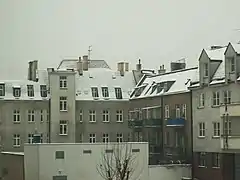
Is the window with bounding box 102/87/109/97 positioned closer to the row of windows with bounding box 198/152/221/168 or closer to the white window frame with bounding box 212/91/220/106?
the row of windows with bounding box 198/152/221/168

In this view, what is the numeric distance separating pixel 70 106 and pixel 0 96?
5.83 meters

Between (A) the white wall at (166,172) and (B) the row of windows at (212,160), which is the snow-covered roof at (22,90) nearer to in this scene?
(A) the white wall at (166,172)

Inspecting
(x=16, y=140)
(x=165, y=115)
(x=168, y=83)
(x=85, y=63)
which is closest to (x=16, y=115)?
(x=16, y=140)

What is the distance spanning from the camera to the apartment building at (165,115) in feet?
146

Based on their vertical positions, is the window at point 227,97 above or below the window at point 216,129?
above

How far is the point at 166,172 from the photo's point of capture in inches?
1645

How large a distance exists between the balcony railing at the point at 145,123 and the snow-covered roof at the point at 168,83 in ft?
6.65

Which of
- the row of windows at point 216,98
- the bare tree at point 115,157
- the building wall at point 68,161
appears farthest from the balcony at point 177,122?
the building wall at point 68,161

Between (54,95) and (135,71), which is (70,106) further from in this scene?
(135,71)

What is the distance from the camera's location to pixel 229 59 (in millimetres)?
39031

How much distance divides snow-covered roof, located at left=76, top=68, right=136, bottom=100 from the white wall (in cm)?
1428

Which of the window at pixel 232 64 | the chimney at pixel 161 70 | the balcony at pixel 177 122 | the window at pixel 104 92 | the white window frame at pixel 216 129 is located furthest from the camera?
the chimney at pixel 161 70

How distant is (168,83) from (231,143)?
11579 millimetres

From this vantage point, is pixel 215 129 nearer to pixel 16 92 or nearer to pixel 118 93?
pixel 118 93
